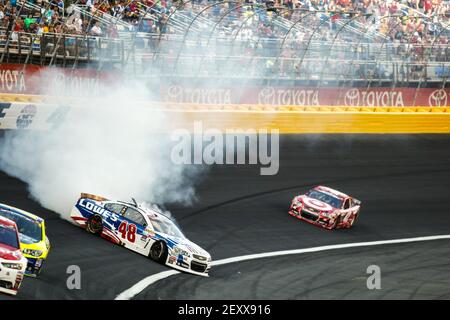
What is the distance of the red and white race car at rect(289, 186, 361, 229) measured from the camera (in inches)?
852

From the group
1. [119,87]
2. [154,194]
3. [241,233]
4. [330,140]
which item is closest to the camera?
[241,233]

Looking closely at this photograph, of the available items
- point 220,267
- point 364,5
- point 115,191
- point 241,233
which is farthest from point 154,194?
point 364,5

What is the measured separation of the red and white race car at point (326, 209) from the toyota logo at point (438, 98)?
11.6 m

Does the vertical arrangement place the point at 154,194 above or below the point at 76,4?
below

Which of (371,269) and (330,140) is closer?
(371,269)

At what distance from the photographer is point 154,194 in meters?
21.8

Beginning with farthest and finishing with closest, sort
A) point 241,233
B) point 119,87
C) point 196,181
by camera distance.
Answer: point 119,87
point 196,181
point 241,233

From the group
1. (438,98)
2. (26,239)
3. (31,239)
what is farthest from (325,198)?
(438,98)

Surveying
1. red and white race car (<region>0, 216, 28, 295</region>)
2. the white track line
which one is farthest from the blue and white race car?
red and white race car (<region>0, 216, 28, 295</region>)

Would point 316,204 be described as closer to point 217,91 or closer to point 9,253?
point 217,91

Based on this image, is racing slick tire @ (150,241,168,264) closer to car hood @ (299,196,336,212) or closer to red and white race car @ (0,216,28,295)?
red and white race car @ (0,216,28,295)

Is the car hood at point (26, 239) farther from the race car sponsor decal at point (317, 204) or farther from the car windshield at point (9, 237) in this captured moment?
the race car sponsor decal at point (317, 204)
